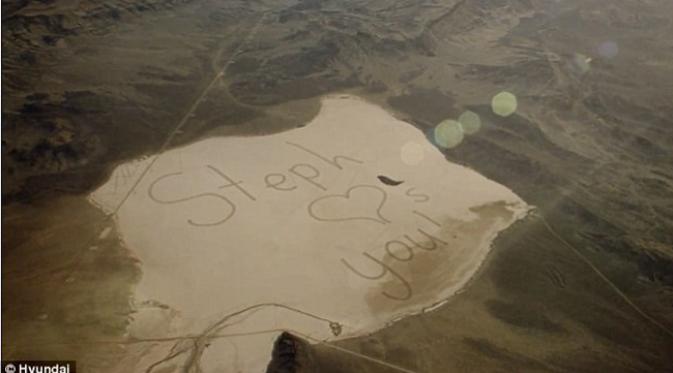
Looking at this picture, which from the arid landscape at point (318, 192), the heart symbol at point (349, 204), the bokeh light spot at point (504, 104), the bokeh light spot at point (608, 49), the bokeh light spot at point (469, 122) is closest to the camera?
the arid landscape at point (318, 192)

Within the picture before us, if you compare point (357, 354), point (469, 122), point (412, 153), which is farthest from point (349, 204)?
point (469, 122)

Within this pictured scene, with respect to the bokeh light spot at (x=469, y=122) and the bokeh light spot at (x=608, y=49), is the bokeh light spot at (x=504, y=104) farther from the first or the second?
the bokeh light spot at (x=608, y=49)

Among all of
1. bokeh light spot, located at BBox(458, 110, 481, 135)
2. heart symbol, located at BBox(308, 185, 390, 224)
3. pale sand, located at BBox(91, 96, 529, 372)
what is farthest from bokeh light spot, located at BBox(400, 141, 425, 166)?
bokeh light spot, located at BBox(458, 110, 481, 135)

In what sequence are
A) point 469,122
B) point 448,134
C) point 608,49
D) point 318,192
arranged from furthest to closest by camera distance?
point 608,49
point 469,122
point 448,134
point 318,192

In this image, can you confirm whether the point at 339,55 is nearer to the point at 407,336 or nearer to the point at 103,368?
the point at 407,336

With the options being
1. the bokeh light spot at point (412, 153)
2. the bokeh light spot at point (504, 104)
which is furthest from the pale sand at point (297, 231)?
the bokeh light spot at point (504, 104)

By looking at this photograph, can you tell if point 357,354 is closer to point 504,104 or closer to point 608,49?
point 504,104

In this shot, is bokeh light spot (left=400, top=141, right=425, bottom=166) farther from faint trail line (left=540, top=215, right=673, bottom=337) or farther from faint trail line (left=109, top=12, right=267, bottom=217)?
faint trail line (left=109, top=12, right=267, bottom=217)
